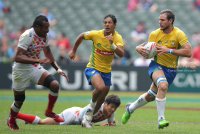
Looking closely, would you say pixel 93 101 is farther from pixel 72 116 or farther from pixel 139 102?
pixel 139 102

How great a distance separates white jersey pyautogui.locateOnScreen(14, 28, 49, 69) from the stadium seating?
1537 centimetres

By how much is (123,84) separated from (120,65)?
97 cm

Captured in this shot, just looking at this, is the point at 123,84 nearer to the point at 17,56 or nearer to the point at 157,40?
the point at 157,40

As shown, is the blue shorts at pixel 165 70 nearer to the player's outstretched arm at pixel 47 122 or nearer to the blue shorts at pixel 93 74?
the blue shorts at pixel 93 74

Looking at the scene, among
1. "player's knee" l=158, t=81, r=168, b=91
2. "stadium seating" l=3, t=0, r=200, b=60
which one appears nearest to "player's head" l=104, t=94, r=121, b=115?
"player's knee" l=158, t=81, r=168, b=91

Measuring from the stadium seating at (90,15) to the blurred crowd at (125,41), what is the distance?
0.37 metres

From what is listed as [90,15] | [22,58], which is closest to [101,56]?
[22,58]

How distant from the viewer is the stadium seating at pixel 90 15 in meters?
24.2

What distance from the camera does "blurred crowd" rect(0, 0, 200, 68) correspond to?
20109 millimetres

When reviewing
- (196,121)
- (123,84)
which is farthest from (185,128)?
(123,84)

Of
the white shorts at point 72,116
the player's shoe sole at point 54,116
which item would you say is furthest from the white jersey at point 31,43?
the white shorts at point 72,116

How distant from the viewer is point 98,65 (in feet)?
28.7

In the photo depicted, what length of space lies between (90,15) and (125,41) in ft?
16.4

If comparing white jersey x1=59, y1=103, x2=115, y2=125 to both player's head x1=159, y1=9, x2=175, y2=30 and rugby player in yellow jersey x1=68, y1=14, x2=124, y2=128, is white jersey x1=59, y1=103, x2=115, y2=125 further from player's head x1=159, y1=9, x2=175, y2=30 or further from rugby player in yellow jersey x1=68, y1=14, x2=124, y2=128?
player's head x1=159, y1=9, x2=175, y2=30
